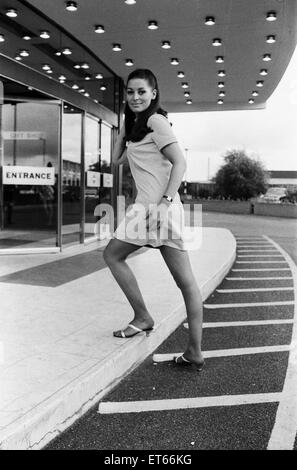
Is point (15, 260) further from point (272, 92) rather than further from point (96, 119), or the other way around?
point (272, 92)

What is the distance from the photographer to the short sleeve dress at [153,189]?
3.24 meters

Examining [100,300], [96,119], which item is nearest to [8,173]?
[96,119]

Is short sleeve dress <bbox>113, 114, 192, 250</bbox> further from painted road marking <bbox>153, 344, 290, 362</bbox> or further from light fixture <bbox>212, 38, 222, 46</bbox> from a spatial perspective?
light fixture <bbox>212, 38, 222, 46</bbox>

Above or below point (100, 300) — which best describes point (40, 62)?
above

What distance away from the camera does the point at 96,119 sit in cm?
1176

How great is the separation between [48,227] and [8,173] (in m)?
4.19

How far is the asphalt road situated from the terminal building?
17.9 feet

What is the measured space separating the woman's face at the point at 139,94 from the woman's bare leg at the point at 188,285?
3.15ft

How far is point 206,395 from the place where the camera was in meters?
3.10

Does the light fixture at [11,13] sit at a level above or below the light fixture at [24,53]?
above

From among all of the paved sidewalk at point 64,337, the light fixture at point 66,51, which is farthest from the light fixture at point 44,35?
the paved sidewalk at point 64,337

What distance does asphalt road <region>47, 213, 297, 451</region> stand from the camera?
2518mm

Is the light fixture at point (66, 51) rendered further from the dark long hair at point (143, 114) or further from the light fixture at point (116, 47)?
the dark long hair at point (143, 114)

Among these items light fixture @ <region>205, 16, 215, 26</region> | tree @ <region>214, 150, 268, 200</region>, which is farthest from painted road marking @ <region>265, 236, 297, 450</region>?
tree @ <region>214, 150, 268, 200</region>
